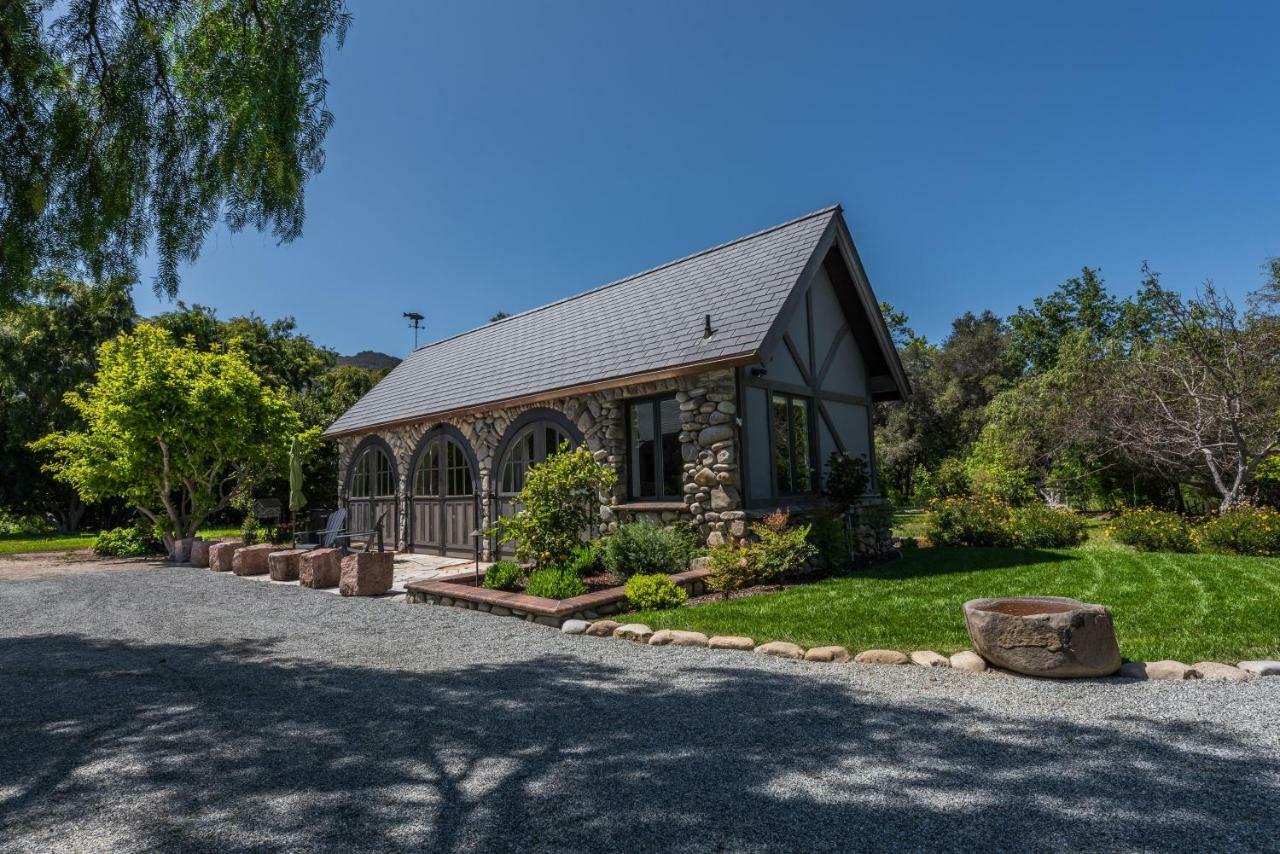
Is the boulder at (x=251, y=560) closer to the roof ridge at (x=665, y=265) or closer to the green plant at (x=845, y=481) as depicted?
the roof ridge at (x=665, y=265)

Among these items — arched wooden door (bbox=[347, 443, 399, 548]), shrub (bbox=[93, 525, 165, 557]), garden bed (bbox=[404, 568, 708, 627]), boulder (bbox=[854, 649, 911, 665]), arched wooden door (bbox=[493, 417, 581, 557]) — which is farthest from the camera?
shrub (bbox=[93, 525, 165, 557])

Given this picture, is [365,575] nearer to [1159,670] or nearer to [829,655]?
[829,655]

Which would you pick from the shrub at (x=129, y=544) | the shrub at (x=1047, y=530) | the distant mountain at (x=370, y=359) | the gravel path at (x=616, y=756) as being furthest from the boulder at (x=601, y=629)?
the distant mountain at (x=370, y=359)

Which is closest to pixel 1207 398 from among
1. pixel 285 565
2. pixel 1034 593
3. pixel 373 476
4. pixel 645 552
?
pixel 1034 593

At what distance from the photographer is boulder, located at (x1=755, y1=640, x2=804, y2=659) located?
5.31 metres

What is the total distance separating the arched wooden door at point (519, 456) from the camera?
1130 cm

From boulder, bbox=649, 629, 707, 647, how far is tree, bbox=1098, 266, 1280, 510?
1150 cm

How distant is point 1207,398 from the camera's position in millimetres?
12117

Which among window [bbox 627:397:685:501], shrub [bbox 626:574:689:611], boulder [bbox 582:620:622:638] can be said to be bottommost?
boulder [bbox 582:620:622:638]

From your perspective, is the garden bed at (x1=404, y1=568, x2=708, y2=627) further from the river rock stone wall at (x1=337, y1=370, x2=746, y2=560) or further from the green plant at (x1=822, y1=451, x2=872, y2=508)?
the green plant at (x1=822, y1=451, x2=872, y2=508)

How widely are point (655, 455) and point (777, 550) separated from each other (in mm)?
2526

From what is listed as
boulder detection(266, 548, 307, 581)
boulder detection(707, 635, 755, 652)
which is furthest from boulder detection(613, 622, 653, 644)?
boulder detection(266, 548, 307, 581)

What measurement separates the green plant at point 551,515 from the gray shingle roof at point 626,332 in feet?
6.00

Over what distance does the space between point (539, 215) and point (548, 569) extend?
10625mm
